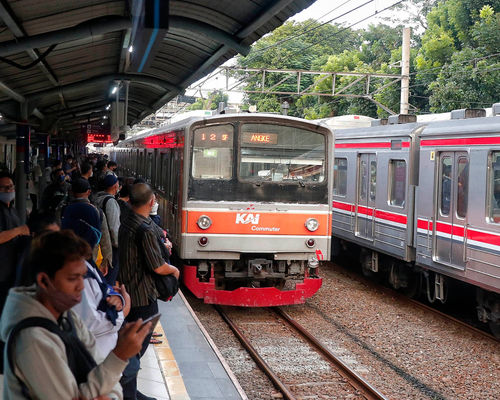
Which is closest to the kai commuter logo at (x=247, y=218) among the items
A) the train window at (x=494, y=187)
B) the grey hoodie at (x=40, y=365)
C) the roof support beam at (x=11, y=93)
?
the train window at (x=494, y=187)

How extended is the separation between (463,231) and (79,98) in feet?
34.7

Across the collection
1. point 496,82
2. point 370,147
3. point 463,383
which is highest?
point 496,82

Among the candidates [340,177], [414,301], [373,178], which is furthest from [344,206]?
[414,301]

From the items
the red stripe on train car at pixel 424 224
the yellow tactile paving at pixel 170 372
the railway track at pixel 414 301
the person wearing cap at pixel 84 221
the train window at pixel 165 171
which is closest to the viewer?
the person wearing cap at pixel 84 221

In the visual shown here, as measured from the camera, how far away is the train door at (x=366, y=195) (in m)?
12.5

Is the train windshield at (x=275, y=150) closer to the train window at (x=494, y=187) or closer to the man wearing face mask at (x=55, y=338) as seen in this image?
the train window at (x=494, y=187)

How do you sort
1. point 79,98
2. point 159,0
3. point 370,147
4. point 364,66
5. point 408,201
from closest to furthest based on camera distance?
1. point 159,0
2. point 408,201
3. point 370,147
4. point 79,98
5. point 364,66

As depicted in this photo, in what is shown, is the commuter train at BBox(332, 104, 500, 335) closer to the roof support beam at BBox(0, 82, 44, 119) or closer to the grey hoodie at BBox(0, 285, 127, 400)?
the roof support beam at BBox(0, 82, 44, 119)

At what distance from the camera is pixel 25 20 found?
6.52m

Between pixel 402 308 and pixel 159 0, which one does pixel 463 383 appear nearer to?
pixel 402 308

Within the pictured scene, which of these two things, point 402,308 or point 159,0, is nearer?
point 159,0

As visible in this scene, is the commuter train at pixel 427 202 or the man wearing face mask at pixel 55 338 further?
the commuter train at pixel 427 202

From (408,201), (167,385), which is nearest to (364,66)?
(408,201)

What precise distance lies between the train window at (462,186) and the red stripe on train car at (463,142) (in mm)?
238
